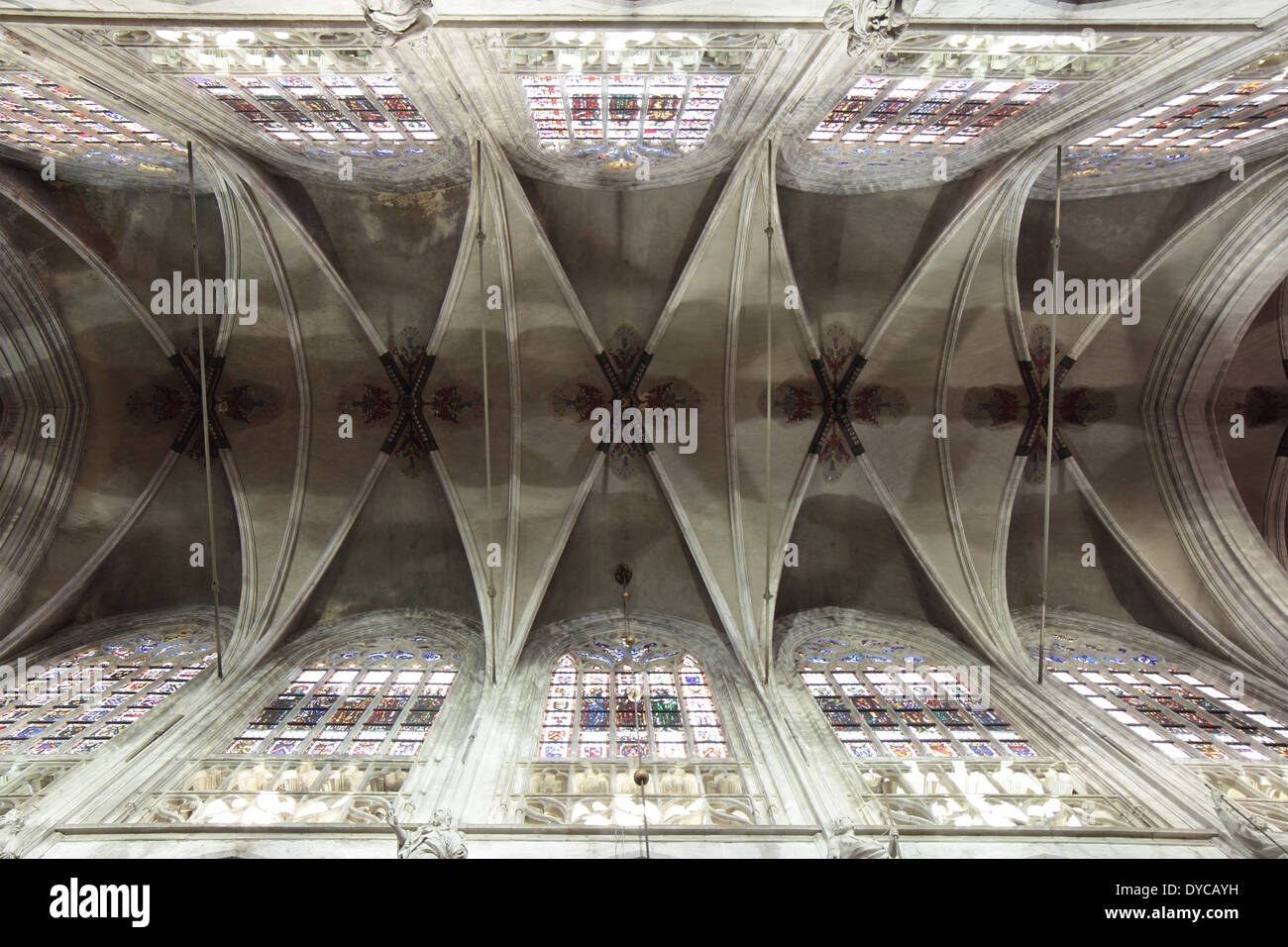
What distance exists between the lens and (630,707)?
12.1 m

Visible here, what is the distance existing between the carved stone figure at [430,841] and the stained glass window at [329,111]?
9399mm

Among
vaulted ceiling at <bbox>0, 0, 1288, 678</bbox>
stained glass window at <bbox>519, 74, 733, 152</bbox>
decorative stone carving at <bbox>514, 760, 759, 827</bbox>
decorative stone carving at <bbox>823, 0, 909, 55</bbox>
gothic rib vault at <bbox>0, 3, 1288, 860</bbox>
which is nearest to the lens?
decorative stone carving at <bbox>823, 0, 909, 55</bbox>

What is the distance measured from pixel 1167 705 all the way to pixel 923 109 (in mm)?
10620

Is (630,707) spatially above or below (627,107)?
below

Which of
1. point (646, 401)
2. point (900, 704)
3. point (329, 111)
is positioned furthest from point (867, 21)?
point (900, 704)

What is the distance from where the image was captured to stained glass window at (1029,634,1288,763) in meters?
10.7

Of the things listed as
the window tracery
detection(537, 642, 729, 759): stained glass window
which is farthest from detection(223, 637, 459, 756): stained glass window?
the window tracery

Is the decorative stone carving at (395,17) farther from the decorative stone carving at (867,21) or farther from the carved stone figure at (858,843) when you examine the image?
the carved stone figure at (858,843)

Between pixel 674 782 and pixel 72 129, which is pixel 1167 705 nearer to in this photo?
pixel 674 782

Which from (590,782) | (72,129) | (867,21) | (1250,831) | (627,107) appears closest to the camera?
(867,21)

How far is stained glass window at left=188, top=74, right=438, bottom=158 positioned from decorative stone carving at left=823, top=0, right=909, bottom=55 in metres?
5.94

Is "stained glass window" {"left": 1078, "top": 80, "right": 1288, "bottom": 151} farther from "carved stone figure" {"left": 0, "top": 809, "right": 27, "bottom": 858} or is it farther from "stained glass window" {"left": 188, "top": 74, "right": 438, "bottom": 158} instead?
"carved stone figure" {"left": 0, "top": 809, "right": 27, "bottom": 858}

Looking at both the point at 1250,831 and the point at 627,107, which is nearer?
the point at 1250,831

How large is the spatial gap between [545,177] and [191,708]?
36.0 ft
